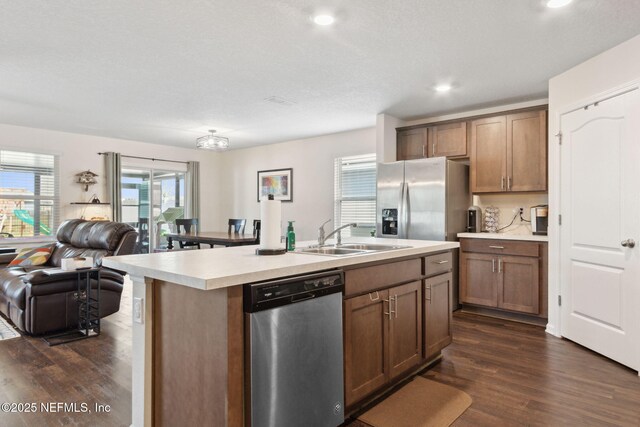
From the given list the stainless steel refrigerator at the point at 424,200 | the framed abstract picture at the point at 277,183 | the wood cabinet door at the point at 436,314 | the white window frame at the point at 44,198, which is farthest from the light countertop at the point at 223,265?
the white window frame at the point at 44,198

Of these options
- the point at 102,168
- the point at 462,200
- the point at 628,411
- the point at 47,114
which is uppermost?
the point at 47,114

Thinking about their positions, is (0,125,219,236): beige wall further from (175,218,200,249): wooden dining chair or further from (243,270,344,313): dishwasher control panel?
(243,270,344,313): dishwasher control panel

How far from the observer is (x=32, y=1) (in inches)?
92.0

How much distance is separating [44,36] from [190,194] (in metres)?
5.12

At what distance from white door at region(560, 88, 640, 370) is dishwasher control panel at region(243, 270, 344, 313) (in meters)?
2.37

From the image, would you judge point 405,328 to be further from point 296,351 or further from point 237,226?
point 237,226

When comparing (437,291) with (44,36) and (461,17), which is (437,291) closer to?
(461,17)

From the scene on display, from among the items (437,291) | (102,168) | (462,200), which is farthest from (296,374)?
(102,168)

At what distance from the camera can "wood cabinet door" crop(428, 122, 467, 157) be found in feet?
14.9

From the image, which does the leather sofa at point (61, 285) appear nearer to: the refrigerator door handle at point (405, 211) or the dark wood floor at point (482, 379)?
the dark wood floor at point (482, 379)

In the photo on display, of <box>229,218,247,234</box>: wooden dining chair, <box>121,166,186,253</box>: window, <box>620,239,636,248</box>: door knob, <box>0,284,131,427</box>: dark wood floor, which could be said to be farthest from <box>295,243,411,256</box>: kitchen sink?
<box>121,166,186,253</box>: window

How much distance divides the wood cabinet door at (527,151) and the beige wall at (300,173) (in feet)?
7.28

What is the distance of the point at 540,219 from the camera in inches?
158

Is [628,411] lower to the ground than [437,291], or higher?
lower
